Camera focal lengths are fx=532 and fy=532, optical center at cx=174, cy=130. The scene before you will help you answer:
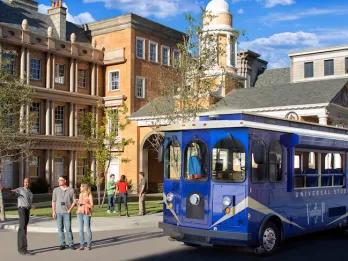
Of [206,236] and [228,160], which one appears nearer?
[206,236]

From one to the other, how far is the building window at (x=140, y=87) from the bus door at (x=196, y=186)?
3441 centimetres

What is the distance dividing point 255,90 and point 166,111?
795 inches

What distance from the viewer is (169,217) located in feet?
40.5

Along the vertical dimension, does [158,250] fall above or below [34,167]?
below

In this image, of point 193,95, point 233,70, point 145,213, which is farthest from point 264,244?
point 233,70

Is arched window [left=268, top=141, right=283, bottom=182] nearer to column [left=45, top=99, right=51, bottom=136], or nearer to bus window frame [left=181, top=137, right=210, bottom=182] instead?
bus window frame [left=181, top=137, right=210, bottom=182]

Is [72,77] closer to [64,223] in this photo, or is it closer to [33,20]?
[33,20]

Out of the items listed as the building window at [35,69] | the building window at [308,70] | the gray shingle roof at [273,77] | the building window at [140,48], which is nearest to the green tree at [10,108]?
the building window at [35,69]

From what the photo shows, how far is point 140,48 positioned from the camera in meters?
46.7

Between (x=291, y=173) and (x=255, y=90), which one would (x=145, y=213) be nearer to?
(x=291, y=173)

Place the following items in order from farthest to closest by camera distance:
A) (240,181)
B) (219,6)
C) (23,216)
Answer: (219,6)
(23,216)
(240,181)

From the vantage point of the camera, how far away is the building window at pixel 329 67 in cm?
5756

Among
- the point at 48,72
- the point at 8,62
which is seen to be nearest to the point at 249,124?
the point at 8,62

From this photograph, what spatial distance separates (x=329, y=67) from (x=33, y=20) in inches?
1243
